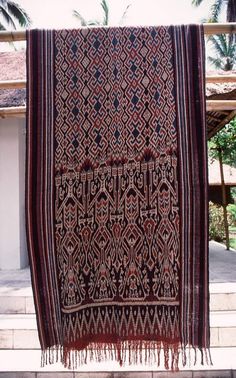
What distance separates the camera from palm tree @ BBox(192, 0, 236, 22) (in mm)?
18375

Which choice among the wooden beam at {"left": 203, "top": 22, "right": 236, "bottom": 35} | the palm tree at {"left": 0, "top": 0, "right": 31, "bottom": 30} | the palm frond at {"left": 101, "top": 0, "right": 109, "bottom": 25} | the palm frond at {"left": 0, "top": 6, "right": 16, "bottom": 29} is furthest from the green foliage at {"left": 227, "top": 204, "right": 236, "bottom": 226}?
the wooden beam at {"left": 203, "top": 22, "right": 236, "bottom": 35}

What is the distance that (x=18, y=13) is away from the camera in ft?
63.6

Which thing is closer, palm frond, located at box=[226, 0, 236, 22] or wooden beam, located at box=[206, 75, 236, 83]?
wooden beam, located at box=[206, 75, 236, 83]

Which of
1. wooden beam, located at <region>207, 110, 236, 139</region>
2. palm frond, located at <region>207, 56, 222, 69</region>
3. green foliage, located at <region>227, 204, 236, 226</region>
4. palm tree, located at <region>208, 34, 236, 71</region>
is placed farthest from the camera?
palm frond, located at <region>207, 56, 222, 69</region>

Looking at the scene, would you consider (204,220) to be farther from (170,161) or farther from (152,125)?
(152,125)

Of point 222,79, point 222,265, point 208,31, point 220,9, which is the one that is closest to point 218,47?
point 220,9

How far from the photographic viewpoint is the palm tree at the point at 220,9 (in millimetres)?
18375

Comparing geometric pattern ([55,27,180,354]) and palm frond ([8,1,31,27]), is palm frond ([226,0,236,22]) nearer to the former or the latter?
palm frond ([8,1,31,27])

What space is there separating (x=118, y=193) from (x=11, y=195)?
4998 millimetres

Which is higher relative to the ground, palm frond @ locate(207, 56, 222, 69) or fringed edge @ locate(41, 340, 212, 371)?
palm frond @ locate(207, 56, 222, 69)

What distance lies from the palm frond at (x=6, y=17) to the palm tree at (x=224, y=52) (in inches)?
432

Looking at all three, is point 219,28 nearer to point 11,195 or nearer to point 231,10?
point 11,195

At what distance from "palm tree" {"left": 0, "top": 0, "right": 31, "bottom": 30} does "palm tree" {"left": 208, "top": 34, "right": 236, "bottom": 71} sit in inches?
415

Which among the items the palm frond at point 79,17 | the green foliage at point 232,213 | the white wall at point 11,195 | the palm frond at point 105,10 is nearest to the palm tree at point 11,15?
the palm frond at point 79,17
